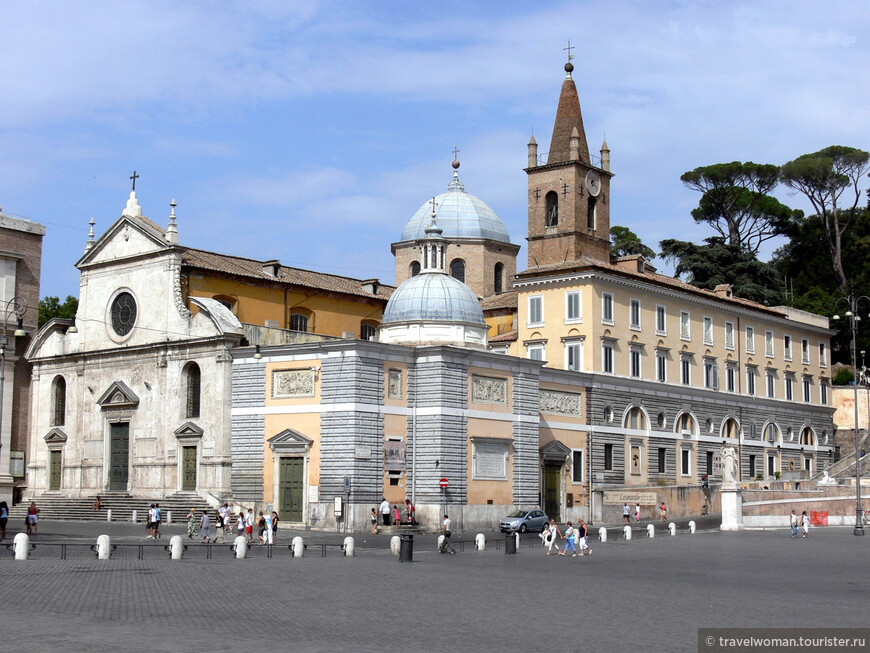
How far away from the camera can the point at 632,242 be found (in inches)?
3585

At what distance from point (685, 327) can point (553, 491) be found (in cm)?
1470

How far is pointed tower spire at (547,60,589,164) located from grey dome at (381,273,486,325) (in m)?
14.8

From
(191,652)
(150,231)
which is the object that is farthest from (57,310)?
(191,652)

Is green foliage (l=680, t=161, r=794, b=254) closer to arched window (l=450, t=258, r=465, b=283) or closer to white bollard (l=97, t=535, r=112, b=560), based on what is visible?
arched window (l=450, t=258, r=465, b=283)

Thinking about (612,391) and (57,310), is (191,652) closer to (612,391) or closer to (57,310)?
(612,391)

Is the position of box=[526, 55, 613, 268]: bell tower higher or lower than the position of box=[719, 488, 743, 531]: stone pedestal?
higher

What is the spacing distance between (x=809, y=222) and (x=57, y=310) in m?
57.4

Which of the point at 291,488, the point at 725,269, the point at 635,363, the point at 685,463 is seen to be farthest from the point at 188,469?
the point at 725,269

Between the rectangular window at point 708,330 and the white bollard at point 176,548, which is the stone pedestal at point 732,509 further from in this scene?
the white bollard at point 176,548

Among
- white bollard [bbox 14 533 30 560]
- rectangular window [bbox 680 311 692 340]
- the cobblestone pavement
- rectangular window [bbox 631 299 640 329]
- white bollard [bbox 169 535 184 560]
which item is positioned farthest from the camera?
rectangular window [bbox 680 311 692 340]

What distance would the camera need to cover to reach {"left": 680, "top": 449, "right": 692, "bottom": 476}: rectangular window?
61219 millimetres

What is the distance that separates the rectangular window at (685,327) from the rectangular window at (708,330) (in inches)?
67.1

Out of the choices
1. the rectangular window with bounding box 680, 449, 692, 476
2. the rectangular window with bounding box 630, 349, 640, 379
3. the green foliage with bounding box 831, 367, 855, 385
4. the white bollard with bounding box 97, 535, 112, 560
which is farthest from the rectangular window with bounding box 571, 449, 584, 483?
the green foliage with bounding box 831, 367, 855, 385

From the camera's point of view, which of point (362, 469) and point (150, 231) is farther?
point (150, 231)
